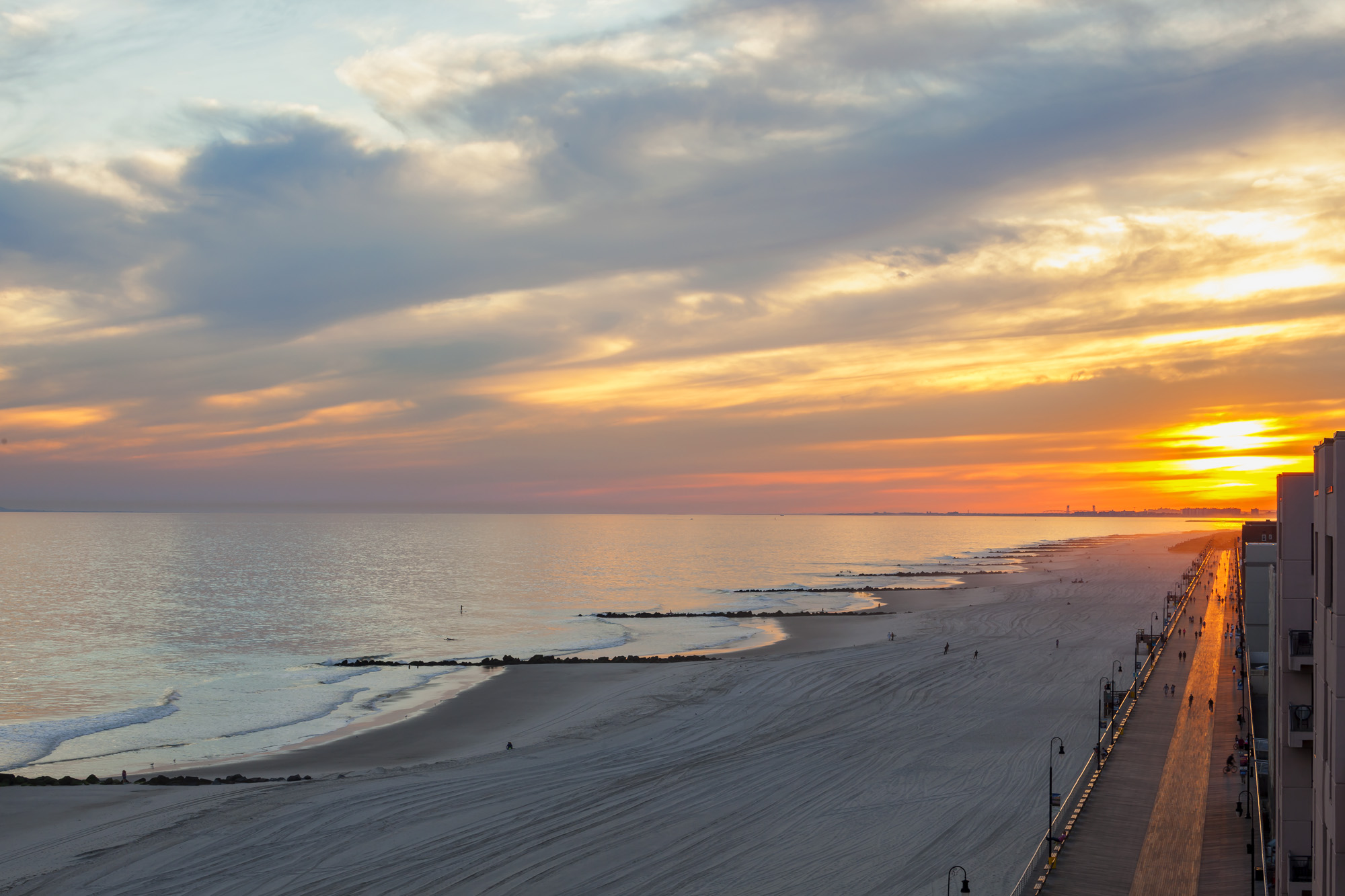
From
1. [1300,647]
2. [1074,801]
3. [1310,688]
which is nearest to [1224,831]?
→ [1074,801]

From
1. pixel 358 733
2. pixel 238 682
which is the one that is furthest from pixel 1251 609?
pixel 238 682

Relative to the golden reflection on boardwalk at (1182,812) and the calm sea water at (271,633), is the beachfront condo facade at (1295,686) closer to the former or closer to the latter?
the golden reflection on boardwalk at (1182,812)

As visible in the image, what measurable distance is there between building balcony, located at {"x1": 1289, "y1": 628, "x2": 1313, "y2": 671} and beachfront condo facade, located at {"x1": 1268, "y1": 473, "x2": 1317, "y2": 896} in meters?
0.01

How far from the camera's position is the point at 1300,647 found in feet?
58.1

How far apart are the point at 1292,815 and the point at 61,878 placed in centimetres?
A: 2906

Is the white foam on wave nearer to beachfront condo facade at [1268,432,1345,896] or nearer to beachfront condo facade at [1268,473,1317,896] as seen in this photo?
beachfront condo facade at [1268,473,1317,896]

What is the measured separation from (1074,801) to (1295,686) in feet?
35.7

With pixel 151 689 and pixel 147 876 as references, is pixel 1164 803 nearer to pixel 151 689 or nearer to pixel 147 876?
pixel 147 876

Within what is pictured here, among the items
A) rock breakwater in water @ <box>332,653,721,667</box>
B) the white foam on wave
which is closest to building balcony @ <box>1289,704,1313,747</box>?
the white foam on wave

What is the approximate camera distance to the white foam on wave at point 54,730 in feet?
124

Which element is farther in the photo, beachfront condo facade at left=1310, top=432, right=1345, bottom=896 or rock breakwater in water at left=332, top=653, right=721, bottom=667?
rock breakwater in water at left=332, top=653, right=721, bottom=667

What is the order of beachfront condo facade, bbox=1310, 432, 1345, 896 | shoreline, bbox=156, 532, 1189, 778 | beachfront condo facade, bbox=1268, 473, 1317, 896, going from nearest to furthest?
1. beachfront condo facade, bbox=1310, 432, 1345, 896
2. beachfront condo facade, bbox=1268, 473, 1317, 896
3. shoreline, bbox=156, 532, 1189, 778

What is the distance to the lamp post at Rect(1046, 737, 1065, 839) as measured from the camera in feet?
80.7

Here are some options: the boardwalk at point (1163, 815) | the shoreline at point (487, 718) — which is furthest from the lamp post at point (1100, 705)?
the shoreline at point (487, 718)
